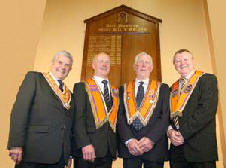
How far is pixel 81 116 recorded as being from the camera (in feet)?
6.52

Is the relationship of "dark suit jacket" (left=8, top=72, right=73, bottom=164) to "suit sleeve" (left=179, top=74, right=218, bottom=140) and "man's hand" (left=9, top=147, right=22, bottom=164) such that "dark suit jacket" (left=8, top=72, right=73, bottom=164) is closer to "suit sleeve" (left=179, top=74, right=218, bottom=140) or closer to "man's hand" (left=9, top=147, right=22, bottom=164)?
"man's hand" (left=9, top=147, right=22, bottom=164)

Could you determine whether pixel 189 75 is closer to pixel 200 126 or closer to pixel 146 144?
pixel 200 126

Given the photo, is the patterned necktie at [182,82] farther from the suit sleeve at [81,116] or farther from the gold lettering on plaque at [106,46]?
the gold lettering on plaque at [106,46]

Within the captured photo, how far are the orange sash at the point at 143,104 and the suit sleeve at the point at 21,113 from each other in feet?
2.53

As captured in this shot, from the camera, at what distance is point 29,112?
1843mm

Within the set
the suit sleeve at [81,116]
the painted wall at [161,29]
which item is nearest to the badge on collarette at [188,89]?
the suit sleeve at [81,116]

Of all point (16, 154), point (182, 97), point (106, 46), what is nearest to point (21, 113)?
point (16, 154)

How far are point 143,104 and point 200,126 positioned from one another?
473mm

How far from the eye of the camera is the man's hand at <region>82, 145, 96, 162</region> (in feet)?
A: 6.08

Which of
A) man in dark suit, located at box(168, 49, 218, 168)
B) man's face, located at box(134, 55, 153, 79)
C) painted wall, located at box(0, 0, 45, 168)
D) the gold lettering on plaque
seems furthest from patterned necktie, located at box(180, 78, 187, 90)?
the gold lettering on plaque

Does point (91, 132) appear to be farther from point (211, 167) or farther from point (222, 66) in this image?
point (222, 66)

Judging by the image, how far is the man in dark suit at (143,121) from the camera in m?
1.95

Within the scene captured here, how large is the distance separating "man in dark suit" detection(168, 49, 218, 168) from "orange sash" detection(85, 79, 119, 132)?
1.52 ft

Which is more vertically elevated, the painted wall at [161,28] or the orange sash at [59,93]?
the painted wall at [161,28]
